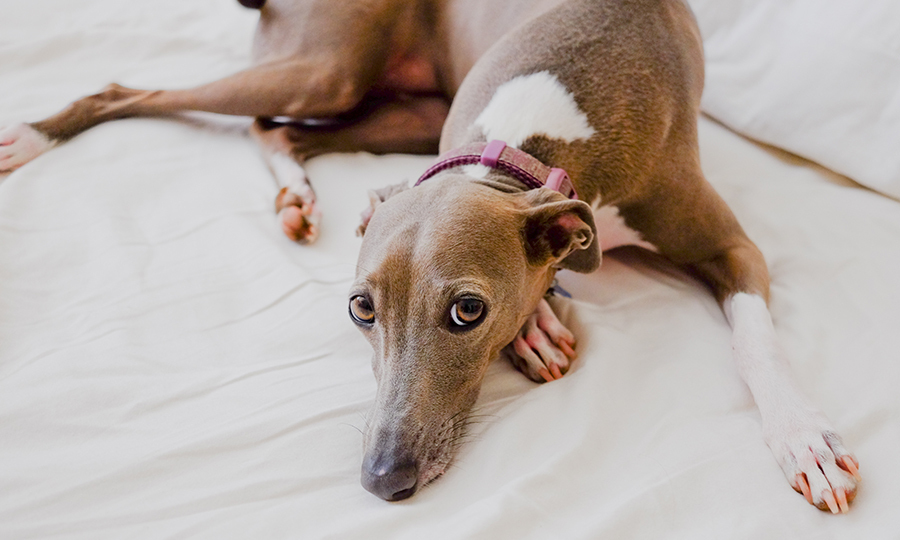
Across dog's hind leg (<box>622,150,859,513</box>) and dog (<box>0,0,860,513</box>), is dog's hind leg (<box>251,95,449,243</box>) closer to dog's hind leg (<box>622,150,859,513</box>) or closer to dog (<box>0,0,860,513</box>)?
dog (<box>0,0,860,513</box>)

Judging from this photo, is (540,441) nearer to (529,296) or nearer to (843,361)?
(529,296)

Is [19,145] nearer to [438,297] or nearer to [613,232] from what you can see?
[438,297]

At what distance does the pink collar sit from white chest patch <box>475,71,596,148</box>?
8 cm

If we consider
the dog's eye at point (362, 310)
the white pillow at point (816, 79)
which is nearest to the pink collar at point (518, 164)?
the dog's eye at point (362, 310)

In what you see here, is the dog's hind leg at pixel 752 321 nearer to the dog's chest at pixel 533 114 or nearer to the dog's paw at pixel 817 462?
the dog's paw at pixel 817 462

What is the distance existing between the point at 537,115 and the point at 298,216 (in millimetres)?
890

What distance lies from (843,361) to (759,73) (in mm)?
1290

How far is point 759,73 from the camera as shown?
251cm

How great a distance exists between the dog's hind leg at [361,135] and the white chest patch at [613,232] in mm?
979

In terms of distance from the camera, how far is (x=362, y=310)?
5.18 ft

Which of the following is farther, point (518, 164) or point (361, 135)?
point (361, 135)

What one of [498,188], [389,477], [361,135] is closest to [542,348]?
[498,188]

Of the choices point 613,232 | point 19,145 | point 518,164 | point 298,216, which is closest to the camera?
point 518,164

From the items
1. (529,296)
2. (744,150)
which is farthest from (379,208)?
(744,150)
